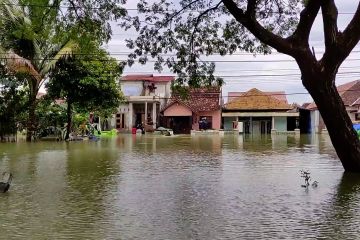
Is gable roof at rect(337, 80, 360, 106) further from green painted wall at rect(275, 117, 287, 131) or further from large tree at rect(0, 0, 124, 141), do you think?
large tree at rect(0, 0, 124, 141)

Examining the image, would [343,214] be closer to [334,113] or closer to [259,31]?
[334,113]

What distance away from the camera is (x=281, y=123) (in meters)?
53.2

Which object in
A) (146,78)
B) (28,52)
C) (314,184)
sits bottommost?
(314,184)

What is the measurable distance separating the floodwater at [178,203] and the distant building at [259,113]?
38.2 meters

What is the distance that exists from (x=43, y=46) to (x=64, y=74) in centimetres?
235

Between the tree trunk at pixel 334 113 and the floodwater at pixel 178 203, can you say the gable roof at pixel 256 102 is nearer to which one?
the floodwater at pixel 178 203

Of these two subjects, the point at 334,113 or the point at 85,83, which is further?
the point at 85,83

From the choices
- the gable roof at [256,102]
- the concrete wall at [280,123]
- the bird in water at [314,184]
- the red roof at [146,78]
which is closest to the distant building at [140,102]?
the red roof at [146,78]

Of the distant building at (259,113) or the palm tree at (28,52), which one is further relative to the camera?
the distant building at (259,113)

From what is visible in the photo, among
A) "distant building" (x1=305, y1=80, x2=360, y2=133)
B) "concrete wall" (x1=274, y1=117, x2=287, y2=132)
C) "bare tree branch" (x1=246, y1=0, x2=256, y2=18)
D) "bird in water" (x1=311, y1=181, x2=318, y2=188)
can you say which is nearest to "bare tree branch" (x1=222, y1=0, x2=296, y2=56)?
"bare tree branch" (x1=246, y1=0, x2=256, y2=18)

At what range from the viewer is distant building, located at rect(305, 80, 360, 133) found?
154 feet

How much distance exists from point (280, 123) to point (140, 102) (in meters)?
14.8

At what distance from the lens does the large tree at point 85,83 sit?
101 feet

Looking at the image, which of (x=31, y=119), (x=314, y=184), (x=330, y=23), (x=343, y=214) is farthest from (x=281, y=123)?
(x=343, y=214)
